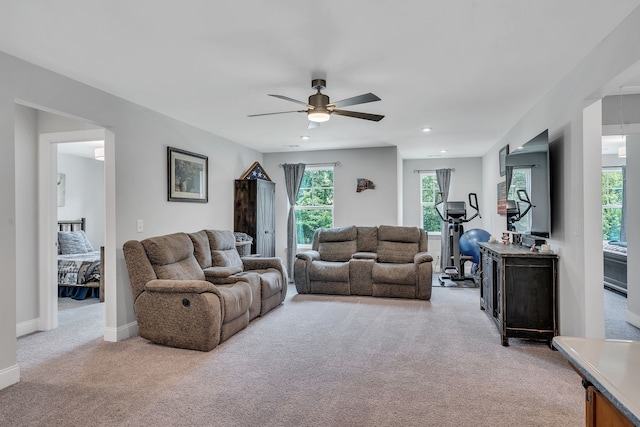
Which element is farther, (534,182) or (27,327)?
(27,327)

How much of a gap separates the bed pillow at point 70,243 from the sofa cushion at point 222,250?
10.1 feet

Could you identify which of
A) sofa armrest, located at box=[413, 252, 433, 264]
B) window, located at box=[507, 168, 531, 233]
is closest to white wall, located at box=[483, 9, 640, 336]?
window, located at box=[507, 168, 531, 233]

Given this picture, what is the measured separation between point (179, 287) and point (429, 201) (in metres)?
6.06

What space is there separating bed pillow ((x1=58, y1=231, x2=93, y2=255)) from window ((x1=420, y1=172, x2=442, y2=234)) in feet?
21.3

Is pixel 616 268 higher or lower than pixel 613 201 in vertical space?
lower

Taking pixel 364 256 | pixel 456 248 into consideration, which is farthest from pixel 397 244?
pixel 456 248

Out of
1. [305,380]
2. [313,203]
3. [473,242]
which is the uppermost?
[313,203]

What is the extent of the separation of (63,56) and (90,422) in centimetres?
250

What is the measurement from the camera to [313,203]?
23.5 ft

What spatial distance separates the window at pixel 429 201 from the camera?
26.4 ft

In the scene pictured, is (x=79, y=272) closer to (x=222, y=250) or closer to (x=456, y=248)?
(x=222, y=250)

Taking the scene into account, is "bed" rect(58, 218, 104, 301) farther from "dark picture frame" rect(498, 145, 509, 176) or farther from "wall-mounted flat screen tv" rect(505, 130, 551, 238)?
"dark picture frame" rect(498, 145, 509, 176)

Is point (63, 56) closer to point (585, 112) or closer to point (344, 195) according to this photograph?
point (585, 112)

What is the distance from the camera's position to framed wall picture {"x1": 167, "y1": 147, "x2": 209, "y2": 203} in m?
4.50
